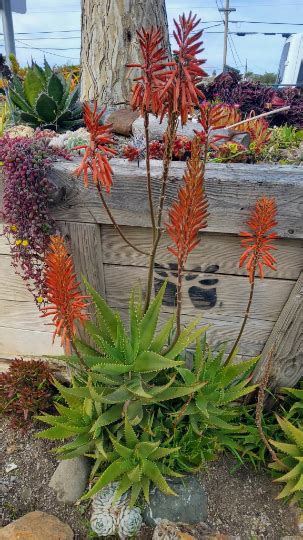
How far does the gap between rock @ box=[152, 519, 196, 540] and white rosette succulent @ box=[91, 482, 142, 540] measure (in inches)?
5.1

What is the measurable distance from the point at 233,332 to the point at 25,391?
1425 mm

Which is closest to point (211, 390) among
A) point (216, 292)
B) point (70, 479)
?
point (216, 292)

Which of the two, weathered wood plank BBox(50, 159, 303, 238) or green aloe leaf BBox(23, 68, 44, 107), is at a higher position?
green aloe leaf BBox(23, 68, 44, 107)

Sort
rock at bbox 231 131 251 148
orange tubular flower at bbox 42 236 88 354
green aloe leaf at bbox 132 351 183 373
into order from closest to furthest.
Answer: orange tubular flower at bbox 42 236 88 354, green aloe leaf at bbox 132 351 183 373, rock at bbox 231 131 251 148

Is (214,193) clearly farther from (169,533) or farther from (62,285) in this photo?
(169,533)

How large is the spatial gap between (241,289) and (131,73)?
7.80 ft

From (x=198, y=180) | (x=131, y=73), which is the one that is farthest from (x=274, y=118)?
(x=198, y=180)

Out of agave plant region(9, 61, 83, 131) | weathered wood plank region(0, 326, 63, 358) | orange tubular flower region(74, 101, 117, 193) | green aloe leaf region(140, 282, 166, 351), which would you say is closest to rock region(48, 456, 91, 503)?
weathered wood plank region(0, 326, 63, 358)

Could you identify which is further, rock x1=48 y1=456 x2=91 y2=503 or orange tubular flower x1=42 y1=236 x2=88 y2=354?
rock x1=48 y1=456 x2=91 y2=503

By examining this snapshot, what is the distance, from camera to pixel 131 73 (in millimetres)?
3844

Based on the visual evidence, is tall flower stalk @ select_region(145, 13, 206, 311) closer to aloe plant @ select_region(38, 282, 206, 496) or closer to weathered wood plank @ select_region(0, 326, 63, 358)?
aloe plant @ select_region(38, 282, 206, 496)

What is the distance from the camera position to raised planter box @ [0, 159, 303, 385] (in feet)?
6.84

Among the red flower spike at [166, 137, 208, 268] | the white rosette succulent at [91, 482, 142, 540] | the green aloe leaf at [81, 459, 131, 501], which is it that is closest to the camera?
the red flower spike at [166, 137, 208, 268]

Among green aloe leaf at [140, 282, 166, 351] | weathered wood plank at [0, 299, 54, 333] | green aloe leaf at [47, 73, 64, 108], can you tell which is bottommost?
weathered wood plank at [0, 299, 54, 333]
